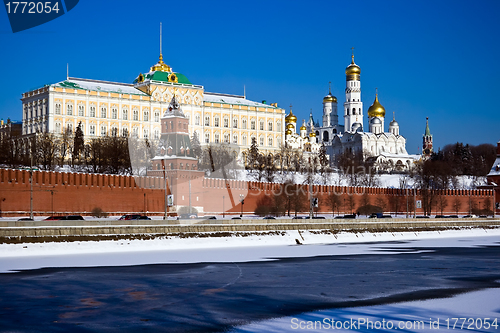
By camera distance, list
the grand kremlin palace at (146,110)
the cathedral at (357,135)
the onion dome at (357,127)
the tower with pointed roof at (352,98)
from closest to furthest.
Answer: the grand kremlin palace at (146,110) < the cathedral at (357,135) < the onion dome at (357,127) < the tower with pointed roof at (352,98)

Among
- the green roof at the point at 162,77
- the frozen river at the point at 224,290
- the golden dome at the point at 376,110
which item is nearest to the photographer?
the frozen river at the point at 224,290

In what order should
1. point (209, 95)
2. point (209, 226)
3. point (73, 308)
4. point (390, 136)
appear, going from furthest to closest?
point (390, 136), point (209, 95), point (209, 226), point (73, 308)

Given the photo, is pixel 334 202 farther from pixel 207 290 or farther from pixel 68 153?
pixel 207 290

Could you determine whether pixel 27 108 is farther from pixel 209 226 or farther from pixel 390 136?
pixel 390 136

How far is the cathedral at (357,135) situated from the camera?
137 meters

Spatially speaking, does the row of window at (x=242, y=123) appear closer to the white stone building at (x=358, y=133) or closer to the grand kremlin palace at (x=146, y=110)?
the grand kremlin palace at (x=146, y=110)

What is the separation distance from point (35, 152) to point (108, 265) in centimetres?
5543

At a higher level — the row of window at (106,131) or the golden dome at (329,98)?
the golden dome at (329,98)

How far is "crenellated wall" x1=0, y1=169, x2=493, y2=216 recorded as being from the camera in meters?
43.5

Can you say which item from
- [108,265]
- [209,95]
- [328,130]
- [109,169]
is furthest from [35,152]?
[328,130]

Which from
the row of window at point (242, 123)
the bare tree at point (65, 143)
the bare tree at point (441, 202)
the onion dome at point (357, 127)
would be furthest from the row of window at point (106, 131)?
the onion dome at point (357, 127)

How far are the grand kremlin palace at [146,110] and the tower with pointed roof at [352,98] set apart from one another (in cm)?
4202

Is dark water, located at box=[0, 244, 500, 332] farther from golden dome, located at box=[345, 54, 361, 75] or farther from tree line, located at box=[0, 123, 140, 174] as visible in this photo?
golden dome, located at box=[345, 54, 361, 75]

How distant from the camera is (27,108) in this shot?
92.2 metres
